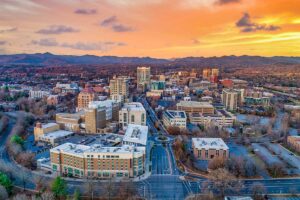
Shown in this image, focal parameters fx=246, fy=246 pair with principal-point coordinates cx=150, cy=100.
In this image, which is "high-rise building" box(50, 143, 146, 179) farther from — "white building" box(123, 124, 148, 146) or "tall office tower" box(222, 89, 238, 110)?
"tall office tower" box(222, 89, 238, 110)

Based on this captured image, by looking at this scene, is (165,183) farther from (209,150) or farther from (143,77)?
(143,77)

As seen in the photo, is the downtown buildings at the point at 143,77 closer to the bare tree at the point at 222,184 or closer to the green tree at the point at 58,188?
the bare tree at the point at 222,184

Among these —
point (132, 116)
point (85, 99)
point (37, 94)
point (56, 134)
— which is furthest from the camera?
point (37, 94)

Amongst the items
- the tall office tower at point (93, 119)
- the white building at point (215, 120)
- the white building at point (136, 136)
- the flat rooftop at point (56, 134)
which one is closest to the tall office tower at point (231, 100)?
the white building at point (215, 120)

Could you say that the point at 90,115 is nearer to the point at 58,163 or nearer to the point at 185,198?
the point at 58,163

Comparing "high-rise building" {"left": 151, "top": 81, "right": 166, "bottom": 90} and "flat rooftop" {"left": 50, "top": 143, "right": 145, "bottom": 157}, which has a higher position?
"high-rise building" {"left": 151, "top": 81, "right": 166, "bottom": 90}

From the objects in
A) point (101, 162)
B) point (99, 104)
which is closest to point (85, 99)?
point (99, 104)

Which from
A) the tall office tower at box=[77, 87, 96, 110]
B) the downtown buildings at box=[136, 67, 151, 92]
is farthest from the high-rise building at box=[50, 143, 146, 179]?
the downtown buildings at box=[136, 67, 151, 92]

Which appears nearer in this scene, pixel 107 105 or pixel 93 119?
pixel 93 119
